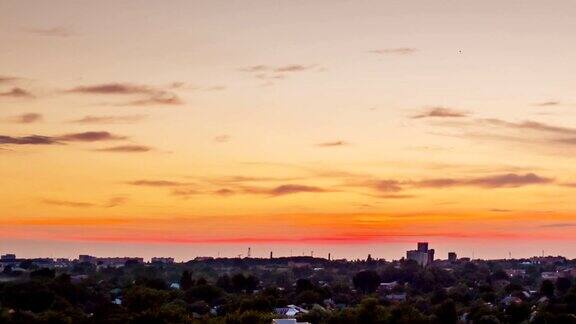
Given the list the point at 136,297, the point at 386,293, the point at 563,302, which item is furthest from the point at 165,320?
the point at 386,293

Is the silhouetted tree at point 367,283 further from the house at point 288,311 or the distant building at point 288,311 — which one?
the house at point 288,311

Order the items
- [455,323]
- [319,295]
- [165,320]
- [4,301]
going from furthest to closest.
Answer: [319,295] → [4,301] → [455,323] → [165,320]

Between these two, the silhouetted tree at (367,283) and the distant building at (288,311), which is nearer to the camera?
the distant building at (288,311)

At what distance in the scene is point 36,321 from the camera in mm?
72875

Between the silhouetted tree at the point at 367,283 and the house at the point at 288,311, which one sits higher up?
the silhouetted tree at the point at 367,283

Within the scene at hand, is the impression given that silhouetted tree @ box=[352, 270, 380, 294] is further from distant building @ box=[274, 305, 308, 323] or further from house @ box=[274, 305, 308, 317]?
house @ box=[274, 305, 308, 317]

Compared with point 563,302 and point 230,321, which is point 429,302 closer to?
point 563,302

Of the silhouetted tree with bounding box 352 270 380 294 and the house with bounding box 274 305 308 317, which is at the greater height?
the silhouetted tree with bounding box 352 270 380 294

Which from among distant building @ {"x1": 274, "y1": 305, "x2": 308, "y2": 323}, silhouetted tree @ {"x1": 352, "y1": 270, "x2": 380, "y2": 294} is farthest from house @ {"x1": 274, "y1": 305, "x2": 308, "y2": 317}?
silhouetted tree @ {"x1": 352, "y1": 270, "x2": 380, "y2": 294}

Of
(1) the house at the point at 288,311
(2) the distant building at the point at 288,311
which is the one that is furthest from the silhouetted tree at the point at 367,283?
(1) the house at the point at 288,311

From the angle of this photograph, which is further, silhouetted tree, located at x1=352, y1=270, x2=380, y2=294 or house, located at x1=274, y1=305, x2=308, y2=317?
silhouetted tree, located at x1=352, y1=270, x2=380, y2=294

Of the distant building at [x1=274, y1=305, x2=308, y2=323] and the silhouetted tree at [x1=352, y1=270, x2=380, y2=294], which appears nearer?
the distant building at [x1=274, y1=305, x2=308, y2=323]

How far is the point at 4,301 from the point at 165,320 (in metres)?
35.9

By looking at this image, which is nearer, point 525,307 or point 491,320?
point 491,320
